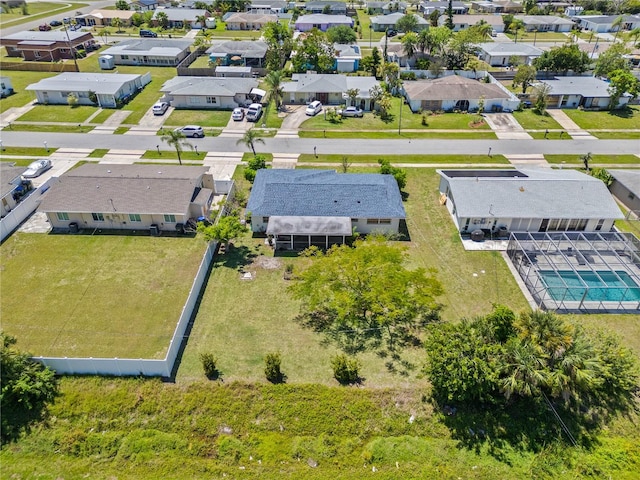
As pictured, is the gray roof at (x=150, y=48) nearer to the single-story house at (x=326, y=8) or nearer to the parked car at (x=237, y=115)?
the parked car at (x=237, y=115)

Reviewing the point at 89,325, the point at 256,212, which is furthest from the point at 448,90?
the point at 89,325

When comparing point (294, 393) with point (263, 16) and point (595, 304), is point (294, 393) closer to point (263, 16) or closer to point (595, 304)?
point (595, 304)

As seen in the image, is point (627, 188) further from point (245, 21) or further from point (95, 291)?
point (245, 21)

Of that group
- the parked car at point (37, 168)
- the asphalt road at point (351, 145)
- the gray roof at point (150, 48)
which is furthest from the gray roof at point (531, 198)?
the gray roof at point (150, 48)

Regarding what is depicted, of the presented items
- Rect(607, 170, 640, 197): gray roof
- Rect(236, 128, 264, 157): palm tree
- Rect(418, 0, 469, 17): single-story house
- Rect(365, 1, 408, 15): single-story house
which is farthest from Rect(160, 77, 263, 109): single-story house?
Rect(418, 0, 469, 17): single-story house

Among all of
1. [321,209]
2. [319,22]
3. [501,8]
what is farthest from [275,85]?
[501,8]

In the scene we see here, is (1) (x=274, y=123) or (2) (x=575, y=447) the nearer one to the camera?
(2) (x=575, y=447)
